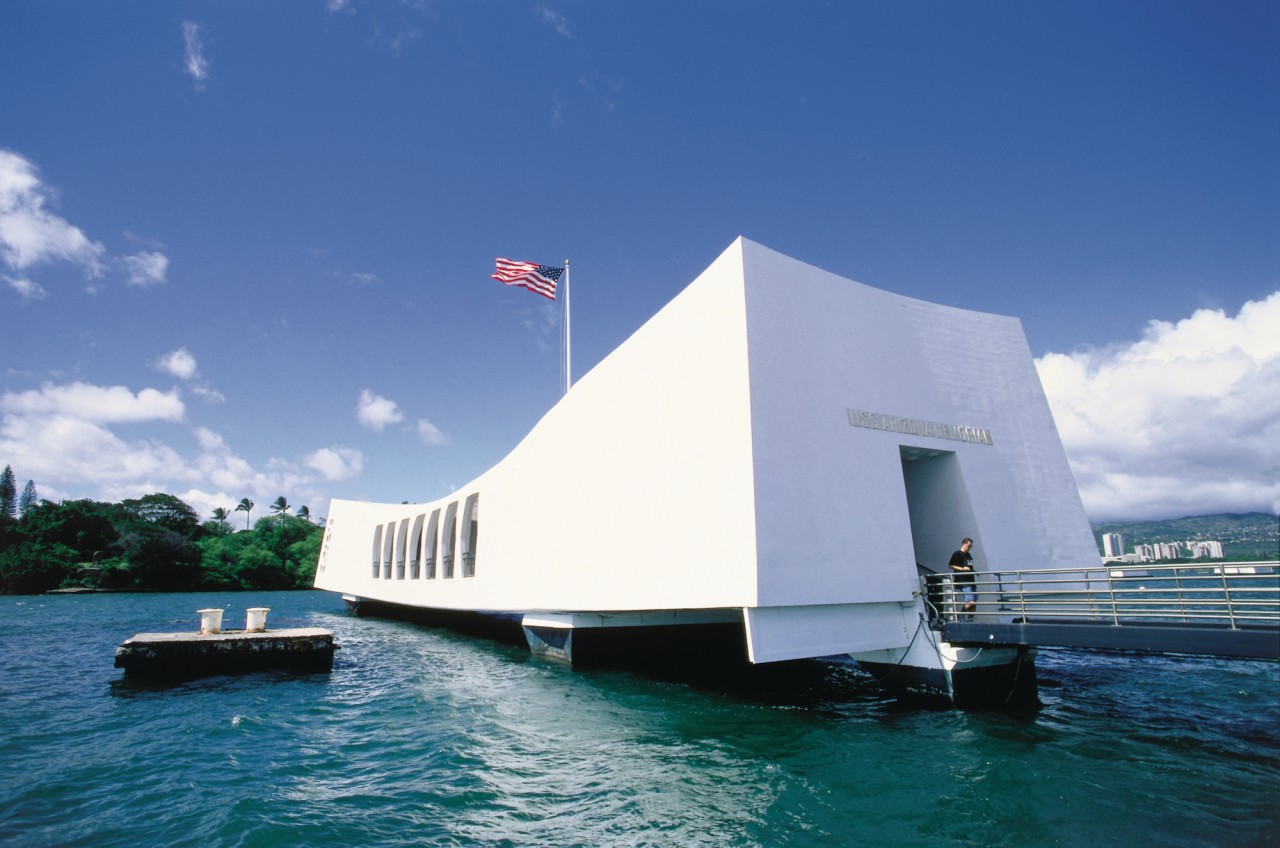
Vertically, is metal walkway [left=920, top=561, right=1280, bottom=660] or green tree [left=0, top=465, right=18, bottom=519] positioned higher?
green tree [left=0, top=465, right=18, bottom=519]

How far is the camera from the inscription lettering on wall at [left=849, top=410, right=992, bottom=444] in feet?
37.9

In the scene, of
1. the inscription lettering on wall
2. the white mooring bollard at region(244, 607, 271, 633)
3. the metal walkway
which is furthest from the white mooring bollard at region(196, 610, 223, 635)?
the metal walkway

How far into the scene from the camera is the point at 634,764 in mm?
7359

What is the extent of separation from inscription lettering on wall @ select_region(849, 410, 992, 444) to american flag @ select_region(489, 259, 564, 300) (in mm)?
10197

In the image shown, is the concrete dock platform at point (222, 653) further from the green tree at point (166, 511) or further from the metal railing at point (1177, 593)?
the green tree at point (166, 511)

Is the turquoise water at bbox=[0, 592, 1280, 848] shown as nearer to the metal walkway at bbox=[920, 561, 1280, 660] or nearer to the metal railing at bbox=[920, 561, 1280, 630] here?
the metal walkway at bbox=[920, 561, 1280, 660]

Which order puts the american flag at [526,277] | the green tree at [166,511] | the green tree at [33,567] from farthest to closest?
the green tree at [166,511] → the green tree at [33,567] → the american flag at [526,277]

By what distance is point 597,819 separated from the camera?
577cm

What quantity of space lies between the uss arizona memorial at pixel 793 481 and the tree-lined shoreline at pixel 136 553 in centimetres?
5735

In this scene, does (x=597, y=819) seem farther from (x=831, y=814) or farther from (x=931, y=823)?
(x=931, y=823)

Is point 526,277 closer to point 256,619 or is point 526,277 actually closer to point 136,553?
point 256,619

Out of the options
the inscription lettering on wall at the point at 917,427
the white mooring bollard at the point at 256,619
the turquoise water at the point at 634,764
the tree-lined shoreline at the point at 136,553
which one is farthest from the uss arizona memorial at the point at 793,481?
the tree-lined shoreline at the point at 136,553

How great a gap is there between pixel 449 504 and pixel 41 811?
61.4 ft

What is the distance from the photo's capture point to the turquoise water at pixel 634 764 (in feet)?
18.3
